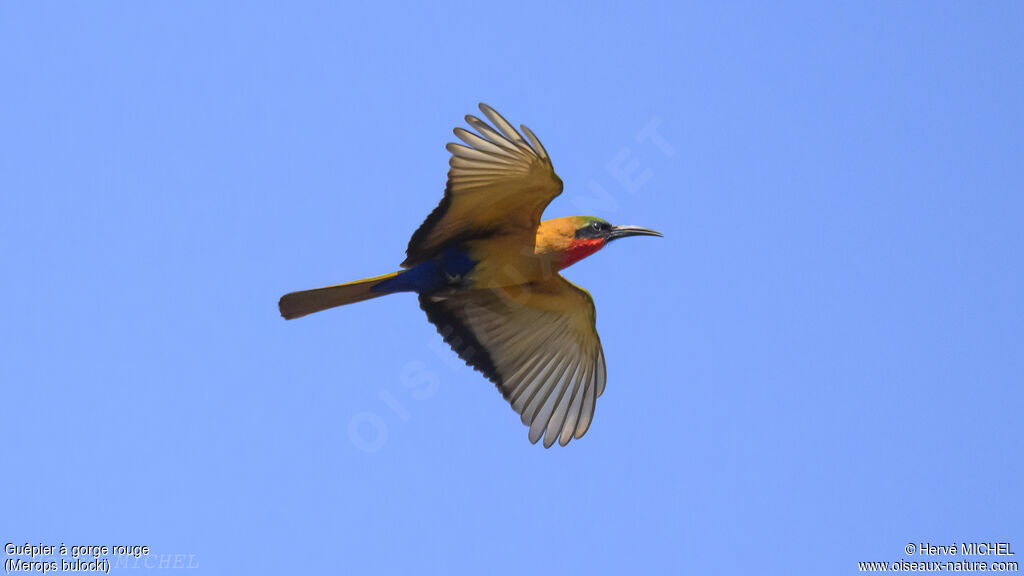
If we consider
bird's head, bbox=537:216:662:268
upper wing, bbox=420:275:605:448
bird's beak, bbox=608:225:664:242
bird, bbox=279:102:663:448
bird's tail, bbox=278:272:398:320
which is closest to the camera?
bird, bbox=279:102:663:448

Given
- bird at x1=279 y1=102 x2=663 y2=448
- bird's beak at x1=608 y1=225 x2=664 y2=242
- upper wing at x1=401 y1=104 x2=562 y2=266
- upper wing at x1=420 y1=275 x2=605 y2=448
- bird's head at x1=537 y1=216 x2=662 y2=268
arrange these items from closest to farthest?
1. upper wing at x1=401 y1=104 x2=562 y2=266
2. bird at x1=279 y1=102 x2=663 y2=448
3. bird's head at x1=537 y1=216 x2=662 y2=268
4. bird's beak at x1=608 y1=225 x2=664 y2=242
5. upper wing at x1=420 y1=275 x2=605 y2=448

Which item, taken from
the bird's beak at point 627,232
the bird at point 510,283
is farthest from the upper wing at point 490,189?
the bird's beak at point 627,232

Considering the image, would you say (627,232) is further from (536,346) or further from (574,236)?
(536,346)

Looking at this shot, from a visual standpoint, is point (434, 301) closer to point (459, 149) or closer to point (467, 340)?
point (467, 340)

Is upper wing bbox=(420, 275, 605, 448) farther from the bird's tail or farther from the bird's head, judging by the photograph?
the bird's tail

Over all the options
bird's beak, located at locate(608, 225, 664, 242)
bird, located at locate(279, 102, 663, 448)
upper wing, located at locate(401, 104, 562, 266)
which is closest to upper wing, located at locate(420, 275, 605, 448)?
bird, located at locate(279, 102, 663, 448)

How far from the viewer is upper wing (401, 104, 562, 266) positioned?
23.4 feet

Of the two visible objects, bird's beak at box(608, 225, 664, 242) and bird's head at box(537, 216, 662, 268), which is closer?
bird's head at box(537, 216, 662, 268)

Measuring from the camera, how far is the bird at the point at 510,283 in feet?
24.1

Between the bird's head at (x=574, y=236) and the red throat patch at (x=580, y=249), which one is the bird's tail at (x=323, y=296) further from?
the red throat patch at (x=580, y=249)

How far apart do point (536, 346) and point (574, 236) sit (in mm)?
1241

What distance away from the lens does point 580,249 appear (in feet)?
26.5

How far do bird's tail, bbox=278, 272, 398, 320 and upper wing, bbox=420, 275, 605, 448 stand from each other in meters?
0.70

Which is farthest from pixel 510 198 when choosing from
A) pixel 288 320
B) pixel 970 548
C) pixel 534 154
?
pixel 970 548
